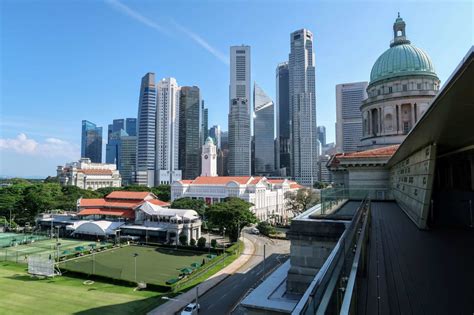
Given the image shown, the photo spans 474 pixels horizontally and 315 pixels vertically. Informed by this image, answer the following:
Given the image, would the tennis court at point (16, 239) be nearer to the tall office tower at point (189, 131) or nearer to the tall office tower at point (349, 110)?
the tall office tower at point (189, 131)

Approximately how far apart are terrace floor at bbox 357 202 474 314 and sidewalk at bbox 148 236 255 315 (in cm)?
1883

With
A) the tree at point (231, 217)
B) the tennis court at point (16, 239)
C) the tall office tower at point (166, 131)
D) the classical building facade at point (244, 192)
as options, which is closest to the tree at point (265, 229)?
the tree at point (231, 217)

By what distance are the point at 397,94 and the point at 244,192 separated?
42538 mm

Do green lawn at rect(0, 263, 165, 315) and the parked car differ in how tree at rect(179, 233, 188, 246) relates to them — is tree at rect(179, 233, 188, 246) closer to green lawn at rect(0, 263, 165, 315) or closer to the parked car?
the parked car

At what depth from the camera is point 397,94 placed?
36.0 metres

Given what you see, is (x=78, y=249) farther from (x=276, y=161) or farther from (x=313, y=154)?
(x=276, y=161)

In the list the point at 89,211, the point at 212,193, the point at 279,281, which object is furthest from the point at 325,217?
the point at 212,193

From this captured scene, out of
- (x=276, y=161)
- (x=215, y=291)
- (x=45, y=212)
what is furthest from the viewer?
(x=276, y=161)

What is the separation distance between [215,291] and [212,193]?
48.3 meters

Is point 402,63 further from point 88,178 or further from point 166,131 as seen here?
point 88,178

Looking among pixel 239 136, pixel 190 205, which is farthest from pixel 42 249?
pixel 239 136

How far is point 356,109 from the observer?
6378 inches

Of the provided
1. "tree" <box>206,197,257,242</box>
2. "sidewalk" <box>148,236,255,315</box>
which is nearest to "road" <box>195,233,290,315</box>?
"sidewalk" <box>148,236,255,315</box>

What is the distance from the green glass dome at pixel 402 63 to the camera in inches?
1464
